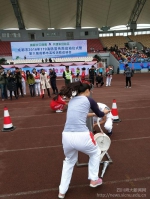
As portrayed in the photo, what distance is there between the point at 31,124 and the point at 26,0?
30.1 m

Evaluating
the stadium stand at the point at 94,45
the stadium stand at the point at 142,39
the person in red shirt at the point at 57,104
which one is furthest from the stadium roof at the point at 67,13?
the person in red shirt at the point at 57,104

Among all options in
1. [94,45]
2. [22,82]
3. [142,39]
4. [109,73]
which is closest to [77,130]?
[22,82]

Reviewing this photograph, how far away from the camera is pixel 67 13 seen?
113ft

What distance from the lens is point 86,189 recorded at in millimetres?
2934

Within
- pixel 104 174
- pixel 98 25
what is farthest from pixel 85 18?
pixel 104 174

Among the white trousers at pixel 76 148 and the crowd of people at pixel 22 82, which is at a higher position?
the crowd of people at pixel 22 82

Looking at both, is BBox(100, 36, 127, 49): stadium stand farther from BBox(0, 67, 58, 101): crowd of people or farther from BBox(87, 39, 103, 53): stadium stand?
BBox(0, 67, 58, 101): crowd of people

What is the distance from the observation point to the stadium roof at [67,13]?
31.8 m

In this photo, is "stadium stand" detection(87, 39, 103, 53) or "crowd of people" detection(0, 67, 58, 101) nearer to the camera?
"crowd of people" detection(0, 67, 58, 101)

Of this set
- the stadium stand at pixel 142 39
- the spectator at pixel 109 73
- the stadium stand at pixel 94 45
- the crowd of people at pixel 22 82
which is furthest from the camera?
the stadium stand at pixel 142 39

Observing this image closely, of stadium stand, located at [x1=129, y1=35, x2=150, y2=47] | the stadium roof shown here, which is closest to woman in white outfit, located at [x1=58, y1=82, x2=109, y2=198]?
the stadium roof

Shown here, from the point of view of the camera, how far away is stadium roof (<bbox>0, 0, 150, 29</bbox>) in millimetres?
31828

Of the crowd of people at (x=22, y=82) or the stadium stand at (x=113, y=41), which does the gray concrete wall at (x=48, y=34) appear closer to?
the stadium stand at (x=113, y=41)

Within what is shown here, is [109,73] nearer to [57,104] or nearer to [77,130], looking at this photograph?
[57,104]
